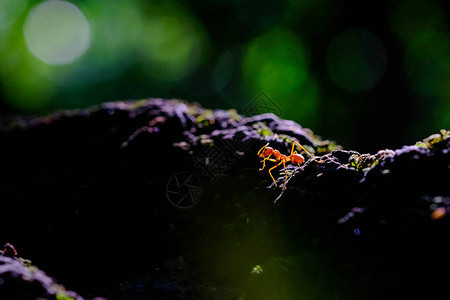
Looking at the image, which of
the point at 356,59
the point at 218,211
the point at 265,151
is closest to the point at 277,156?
the point at 265,151

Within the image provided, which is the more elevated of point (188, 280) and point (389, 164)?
point (389, 164)

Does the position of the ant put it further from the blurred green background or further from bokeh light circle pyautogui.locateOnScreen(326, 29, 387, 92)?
bokeh light circle pyautogui.locateOnScreen(326, 29, 387, 92)

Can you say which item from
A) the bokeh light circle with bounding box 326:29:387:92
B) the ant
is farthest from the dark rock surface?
the bokeh light circle with bounding box 326:29:387:92

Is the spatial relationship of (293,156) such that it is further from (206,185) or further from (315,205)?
(206,185)

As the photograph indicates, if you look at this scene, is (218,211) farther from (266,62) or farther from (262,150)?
(266,62)

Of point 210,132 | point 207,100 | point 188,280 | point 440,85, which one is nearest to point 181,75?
point 207,100
